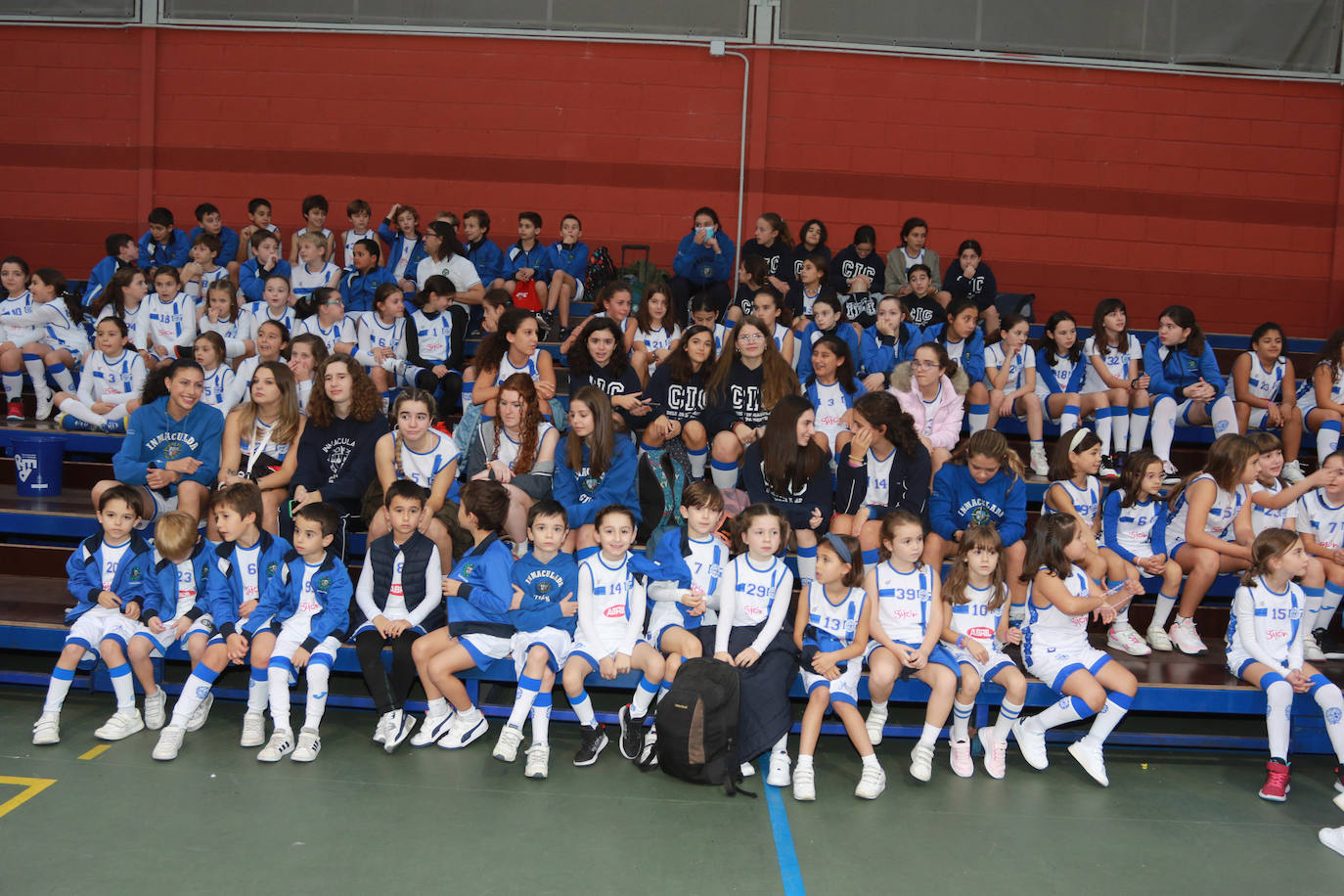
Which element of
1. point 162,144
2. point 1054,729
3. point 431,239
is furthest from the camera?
point 162,144

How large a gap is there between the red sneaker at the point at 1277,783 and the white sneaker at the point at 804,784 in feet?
6.39

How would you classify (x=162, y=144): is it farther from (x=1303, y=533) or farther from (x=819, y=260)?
(x=1303, y=533)

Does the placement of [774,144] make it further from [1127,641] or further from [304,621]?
[304,621]

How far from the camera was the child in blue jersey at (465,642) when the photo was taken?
4844 mm

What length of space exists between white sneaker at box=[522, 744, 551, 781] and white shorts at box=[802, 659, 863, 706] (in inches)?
46.7

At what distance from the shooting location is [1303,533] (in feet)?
18.7

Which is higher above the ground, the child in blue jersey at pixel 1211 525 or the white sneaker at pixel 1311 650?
the child in blue jersey at pixel 1211 525

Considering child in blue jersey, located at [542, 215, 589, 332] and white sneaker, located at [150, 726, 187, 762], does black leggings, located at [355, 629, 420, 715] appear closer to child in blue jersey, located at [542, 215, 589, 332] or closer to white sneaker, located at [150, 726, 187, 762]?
white sneaker, located at [150, 726, 187, 762]

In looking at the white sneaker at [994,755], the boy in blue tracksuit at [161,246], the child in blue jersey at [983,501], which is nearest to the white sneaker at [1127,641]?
the child in blue jersey at [983,501]

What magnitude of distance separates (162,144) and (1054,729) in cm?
947

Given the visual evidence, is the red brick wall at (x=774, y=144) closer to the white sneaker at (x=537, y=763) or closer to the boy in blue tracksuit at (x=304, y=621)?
the boy in blue tracksuit at (x=304, y=621)

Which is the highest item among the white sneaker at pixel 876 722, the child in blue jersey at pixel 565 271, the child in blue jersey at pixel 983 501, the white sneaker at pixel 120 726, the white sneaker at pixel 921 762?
the child in blue jersey at pixel 565 271

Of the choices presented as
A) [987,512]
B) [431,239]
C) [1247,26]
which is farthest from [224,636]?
[1247,26]

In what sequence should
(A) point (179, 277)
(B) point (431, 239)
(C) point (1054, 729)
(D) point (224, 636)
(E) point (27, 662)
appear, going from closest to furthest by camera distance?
1. (D) point (224, 636)
2. (C) point (1054, 729)
3. (E) point (27, 662)
4. (A) point (179, 277)
5. (B) point (431, 239)
